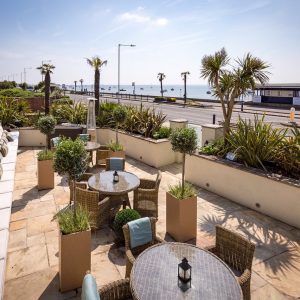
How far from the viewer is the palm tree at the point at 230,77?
7.86 metres

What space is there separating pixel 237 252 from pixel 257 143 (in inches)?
159

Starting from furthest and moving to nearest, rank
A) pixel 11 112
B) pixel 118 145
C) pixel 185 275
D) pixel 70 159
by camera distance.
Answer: pixel 11 112 < pixel 118 145 < pixel 70 159 < pixel 185 275

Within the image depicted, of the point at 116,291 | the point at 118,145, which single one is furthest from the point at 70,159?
the point at 118,145

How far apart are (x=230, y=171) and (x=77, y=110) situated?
1010cm

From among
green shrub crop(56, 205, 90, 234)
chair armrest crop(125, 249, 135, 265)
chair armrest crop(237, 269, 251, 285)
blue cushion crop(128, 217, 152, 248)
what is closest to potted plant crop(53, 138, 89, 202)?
green shrub crop(56, 205, 90, 234)

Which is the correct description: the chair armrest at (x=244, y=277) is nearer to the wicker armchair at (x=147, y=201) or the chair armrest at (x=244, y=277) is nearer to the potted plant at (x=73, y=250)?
the potted plant at (x=73, y=250)

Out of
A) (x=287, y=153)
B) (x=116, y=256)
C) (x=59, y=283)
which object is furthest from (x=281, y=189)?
(x=59, y=283)

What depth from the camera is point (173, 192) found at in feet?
18.0

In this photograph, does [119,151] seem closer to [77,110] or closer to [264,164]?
[264,164]

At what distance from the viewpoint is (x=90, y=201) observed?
17.7 ft

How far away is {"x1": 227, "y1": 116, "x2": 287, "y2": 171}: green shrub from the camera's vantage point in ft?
22.6

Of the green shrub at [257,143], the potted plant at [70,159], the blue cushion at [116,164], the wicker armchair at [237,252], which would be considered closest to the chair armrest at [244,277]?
the wicker armchair at [237,252]

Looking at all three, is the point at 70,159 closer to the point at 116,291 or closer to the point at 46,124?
the point at 116,291

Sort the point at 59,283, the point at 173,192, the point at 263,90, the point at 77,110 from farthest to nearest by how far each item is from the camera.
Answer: the point at 263,90 → the point at 77,110 → the point at 173,192 → the point at 59,283
